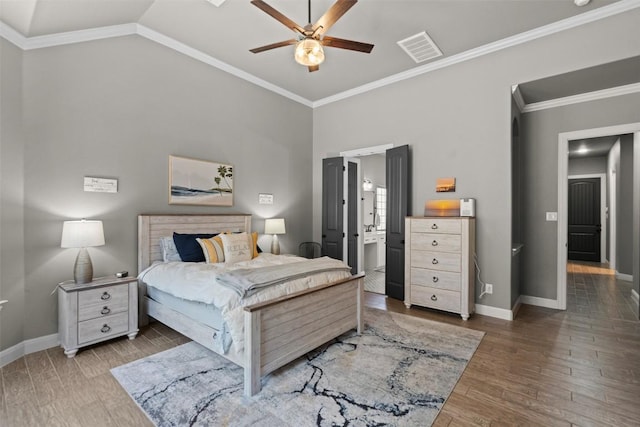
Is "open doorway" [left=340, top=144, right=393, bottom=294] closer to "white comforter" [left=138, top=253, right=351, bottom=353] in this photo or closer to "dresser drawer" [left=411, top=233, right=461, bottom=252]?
"dresser drawer" [left=411, top=233, right=461, bottom=252]

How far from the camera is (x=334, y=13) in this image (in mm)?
2283

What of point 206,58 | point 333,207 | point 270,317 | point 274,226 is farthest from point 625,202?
point 206,58

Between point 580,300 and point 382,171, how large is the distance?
13.8 ft

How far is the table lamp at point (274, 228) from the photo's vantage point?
4.55 metres

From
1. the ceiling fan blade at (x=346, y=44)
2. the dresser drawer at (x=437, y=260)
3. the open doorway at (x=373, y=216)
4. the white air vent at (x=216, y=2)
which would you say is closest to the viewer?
the ceiling fan blade at (x=346, y=44)

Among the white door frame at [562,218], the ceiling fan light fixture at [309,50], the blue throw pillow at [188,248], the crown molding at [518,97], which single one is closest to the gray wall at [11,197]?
the blue throw pillow at [188,248]

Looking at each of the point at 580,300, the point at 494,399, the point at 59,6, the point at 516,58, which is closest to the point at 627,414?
the point at 494,399

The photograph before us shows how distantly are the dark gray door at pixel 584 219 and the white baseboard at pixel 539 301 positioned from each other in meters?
5.12

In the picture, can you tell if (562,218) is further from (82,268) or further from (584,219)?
(82,268)

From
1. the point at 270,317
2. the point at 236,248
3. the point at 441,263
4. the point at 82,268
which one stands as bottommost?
the point at 270,317

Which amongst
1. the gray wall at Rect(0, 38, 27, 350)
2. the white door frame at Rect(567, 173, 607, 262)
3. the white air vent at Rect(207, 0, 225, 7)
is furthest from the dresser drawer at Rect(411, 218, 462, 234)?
the white door frame at Rect(567, 173, 607, 262)

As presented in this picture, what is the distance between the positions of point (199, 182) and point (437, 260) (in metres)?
3.22

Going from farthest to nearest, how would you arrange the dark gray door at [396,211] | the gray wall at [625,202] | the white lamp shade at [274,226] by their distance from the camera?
the gray wall at [625,202] < the white lamp shade at [274,226] < the dark gray door at [396,211]

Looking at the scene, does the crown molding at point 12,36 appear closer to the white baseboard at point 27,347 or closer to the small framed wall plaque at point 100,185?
the small framed wall plaque at point 100,185
